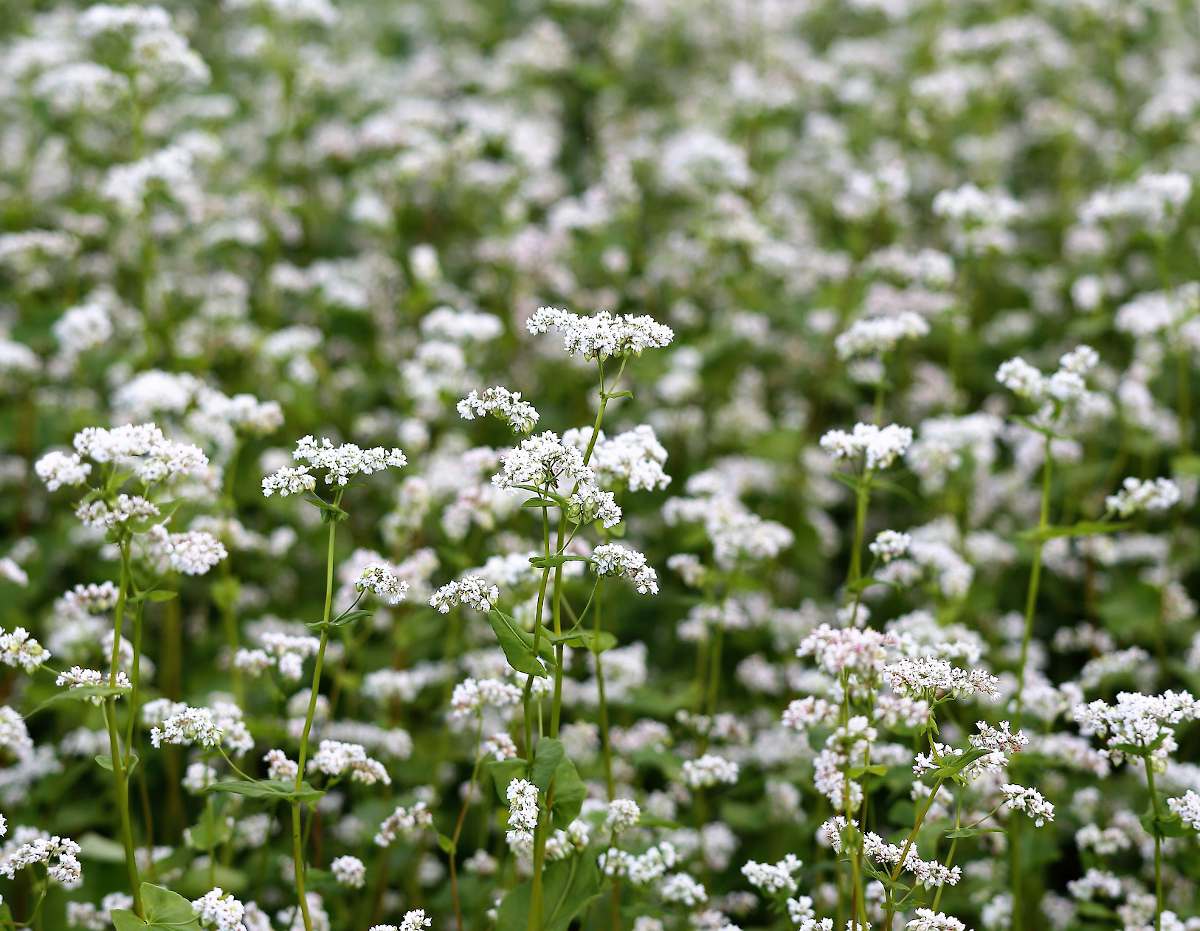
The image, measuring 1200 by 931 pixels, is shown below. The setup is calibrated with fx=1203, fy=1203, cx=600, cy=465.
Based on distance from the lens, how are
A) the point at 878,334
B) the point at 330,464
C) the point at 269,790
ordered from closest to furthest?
1. the point at 269,790
2. the point at 330,464
3. the point at 878,334

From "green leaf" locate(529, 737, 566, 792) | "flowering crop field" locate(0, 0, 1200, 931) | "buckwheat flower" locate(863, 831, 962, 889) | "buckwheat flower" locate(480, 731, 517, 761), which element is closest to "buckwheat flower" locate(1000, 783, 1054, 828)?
"flowering crop field" locate(0, 0, 1200, 931)

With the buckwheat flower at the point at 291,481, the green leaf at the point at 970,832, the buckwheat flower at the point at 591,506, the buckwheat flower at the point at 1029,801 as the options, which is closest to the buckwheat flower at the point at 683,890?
the green leaf at the point at 970,832

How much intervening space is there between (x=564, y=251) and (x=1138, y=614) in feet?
12.7

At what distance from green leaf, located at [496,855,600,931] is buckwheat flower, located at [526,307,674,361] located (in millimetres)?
1599

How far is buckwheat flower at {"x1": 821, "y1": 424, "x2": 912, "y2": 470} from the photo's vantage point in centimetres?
390

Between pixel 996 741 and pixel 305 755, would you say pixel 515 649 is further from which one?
pixel 996 741

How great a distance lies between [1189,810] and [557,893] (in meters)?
1.86

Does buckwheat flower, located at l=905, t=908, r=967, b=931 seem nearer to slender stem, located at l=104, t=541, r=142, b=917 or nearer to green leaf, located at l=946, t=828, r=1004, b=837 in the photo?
green leaf, located at l=946, t=828, r=1004, b=837

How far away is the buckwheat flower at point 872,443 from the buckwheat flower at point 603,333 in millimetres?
811

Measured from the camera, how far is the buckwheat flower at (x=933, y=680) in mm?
3268

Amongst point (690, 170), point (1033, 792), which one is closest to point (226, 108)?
point (690, 170)

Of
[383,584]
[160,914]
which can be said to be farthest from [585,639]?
[160,914]

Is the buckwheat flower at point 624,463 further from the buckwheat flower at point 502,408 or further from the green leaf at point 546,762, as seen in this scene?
the green leaf at point 546,762

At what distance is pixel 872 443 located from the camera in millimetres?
3920
